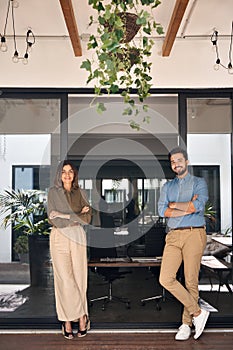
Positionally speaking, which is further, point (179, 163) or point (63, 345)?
point (179, 163)

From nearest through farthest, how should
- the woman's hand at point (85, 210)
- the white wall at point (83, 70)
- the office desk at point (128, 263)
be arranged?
the woman's hand at point (85, 210)
the white wall at point (83, 70)
the office desk at point (128, 263)

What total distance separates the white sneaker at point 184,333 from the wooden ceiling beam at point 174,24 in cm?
263

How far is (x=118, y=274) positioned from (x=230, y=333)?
1725 mm

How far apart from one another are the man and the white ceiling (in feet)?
3.98

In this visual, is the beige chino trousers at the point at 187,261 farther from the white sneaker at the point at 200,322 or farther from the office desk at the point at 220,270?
the office desk at the point at 220,270

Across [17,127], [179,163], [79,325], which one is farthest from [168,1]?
[79,325]

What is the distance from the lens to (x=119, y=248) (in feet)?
23.9

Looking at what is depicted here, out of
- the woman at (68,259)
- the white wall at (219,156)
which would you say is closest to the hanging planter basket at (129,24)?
the woman at (68,259)

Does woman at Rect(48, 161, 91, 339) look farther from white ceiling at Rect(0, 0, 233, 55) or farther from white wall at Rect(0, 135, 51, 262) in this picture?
white ceiling at Rect(0, 0, 233, 55)

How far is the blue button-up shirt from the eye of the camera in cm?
396

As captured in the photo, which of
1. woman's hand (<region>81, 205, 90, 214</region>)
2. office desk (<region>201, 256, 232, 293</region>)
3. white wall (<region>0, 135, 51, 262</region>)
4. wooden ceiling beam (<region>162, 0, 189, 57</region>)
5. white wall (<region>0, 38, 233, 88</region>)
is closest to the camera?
wooden ceiling beam (<region>162, 0, 189, 57</region>)

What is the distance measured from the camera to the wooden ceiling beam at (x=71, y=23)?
10.6 ft

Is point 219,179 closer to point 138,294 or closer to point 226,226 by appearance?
point 226,226

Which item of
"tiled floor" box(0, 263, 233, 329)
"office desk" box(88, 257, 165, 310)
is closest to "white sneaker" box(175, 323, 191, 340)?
"tiled floor" box(0, 263, 233, 329)
